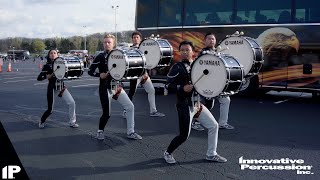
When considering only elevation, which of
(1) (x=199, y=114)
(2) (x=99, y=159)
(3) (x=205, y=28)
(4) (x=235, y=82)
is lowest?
(2) (x=99, y=159)

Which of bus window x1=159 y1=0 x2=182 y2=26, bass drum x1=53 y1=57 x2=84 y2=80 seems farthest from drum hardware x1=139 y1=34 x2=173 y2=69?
bus window x1=159 y1=0 x2=182 y2=26

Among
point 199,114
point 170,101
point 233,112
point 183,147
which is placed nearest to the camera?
point 199,114

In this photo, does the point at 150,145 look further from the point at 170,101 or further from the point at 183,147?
the point at 170,101

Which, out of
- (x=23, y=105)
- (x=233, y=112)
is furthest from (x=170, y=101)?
(x=23, y=105)

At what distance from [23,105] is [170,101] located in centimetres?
461

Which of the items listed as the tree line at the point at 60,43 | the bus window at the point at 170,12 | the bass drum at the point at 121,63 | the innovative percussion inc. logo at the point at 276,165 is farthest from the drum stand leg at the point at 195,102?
the tree line at the point at 60,43

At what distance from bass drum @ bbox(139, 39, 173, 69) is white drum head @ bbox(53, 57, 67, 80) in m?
2.55

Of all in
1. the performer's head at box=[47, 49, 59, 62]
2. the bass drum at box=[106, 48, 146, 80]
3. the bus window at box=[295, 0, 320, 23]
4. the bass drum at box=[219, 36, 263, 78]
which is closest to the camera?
the bass drum at box=[106, 48, 146, 80]

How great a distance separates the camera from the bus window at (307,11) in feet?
39.5

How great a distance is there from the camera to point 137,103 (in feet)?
42.5

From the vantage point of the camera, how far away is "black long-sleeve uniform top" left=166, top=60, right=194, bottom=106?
592 cm

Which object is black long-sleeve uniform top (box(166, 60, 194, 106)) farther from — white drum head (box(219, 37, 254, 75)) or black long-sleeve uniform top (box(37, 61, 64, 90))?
black long-sleeve uniform top (box(37, 61, 64, 90))

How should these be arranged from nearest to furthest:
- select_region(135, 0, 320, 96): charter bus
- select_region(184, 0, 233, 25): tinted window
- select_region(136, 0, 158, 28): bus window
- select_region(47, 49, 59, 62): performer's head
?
1. select_region(47, 49, 59, 62): performer's head
2. select_region(135, 0, 320, 96): charter bus
3. select_region(184, 0, 233, 25): tinted window
4. select_region(136, 0, 158, 28): bus window

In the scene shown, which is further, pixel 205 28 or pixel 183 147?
pixel 205 28
